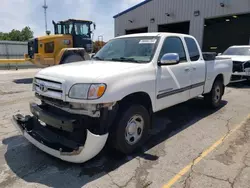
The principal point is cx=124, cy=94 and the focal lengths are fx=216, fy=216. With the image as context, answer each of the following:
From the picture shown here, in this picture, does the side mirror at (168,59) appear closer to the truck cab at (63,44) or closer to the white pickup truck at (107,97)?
the white pickup truck at (107,97)

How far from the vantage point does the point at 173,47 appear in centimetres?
450

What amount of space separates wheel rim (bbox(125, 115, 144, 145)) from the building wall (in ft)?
47.2

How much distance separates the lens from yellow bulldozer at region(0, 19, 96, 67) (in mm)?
11648

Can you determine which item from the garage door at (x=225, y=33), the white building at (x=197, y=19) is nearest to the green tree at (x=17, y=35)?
the white building at (x=197, y=19)

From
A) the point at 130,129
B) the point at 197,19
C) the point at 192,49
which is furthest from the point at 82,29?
the point at 130,129

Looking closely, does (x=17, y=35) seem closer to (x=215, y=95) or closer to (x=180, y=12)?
(x=180, y=12)

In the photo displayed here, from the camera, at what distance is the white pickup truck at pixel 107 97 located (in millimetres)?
2967

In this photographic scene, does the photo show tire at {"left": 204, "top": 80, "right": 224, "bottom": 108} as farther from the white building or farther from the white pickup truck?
the white building

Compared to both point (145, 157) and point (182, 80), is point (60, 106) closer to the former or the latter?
point (145, 157)

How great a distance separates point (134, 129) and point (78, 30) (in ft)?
36.1

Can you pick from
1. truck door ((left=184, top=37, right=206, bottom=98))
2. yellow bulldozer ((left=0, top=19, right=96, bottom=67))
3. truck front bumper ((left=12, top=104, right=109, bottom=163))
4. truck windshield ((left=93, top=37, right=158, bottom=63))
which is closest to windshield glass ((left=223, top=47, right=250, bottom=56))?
truck door ((left=184, top=37, right=206, bottom=98))

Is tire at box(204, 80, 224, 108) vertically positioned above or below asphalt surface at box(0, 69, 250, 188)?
above

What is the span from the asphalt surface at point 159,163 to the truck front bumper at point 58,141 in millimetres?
303

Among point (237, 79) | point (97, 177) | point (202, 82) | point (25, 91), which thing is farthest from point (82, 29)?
point (97, 177)
